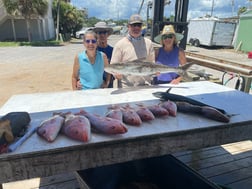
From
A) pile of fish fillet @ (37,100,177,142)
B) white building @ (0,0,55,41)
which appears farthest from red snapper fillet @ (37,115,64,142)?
white building @ (0,0,55,41)

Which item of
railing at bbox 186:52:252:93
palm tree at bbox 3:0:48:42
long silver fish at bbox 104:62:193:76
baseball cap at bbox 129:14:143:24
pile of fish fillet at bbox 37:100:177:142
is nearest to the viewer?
pile of fish fillet at bbox 37:100:177:142

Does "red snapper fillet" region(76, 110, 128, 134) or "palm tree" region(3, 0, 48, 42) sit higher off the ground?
"palm tree" region(3, 0, 48, 42)

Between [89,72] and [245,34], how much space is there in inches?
876

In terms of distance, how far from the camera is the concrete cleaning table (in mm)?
1511

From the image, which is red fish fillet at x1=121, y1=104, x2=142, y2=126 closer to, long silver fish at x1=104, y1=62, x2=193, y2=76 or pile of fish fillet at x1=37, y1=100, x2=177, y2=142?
pile of fish fillet at x1=37, y1=100, x2=177, y2=142

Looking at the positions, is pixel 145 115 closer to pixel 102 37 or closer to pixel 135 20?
pixel 135 20

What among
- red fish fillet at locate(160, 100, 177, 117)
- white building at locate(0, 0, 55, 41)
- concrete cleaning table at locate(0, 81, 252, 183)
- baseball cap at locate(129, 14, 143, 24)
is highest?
baseball cap at locate(129, 14, 143, 24)

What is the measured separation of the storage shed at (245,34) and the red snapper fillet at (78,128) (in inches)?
901

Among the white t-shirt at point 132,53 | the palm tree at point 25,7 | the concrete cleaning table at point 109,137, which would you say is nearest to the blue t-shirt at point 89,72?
the white t-shirt at point 132,53

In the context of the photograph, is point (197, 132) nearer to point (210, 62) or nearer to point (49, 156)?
point (49, 156)

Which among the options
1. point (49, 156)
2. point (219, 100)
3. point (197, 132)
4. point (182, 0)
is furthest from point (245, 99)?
point (182, 0)

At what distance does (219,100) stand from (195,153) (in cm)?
116

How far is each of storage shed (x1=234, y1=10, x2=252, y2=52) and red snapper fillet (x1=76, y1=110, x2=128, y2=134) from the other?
74.6 ft

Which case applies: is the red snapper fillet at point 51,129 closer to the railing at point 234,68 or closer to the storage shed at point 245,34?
the railing at point 234,68
